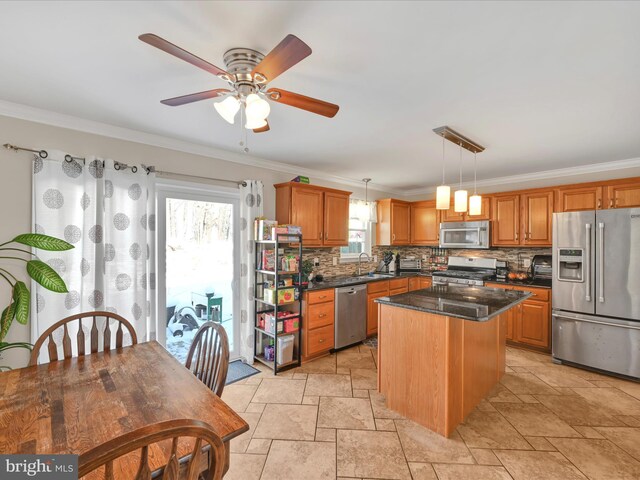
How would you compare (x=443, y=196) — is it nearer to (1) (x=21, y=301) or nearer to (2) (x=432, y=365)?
(2) (x=432, y=365)

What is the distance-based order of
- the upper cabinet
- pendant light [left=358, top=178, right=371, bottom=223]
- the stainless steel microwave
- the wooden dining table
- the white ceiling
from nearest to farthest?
the wooden dining table, the white ceiling, the upper cabinet, the stainless steel microwave, pendant light [left=358, top=178, right=371, bottom=223]

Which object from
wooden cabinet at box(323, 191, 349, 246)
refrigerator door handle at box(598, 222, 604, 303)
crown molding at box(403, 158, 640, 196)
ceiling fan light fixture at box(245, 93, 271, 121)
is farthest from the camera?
wooden cabinet at box(323, 191, 349, 246)

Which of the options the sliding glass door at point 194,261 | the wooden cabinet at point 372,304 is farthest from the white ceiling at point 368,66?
the wooden cabinet at point 372,304

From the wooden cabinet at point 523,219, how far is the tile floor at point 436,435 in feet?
5.86

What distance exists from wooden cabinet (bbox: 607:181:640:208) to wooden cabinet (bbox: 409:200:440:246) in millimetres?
2113

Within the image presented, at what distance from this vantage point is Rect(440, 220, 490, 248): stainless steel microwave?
176 inches

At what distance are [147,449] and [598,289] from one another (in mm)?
4273

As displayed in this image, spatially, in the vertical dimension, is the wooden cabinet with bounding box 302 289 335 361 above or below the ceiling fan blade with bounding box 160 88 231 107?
below

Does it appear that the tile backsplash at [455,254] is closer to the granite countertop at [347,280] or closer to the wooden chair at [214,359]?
the granite countertop at [347,280]

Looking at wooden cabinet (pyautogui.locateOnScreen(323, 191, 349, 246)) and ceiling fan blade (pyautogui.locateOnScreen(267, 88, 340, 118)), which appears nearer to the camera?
ceiling fan blade (pyautogui.locateOnScreen(267, 88, 340, 118))

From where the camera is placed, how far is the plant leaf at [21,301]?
6.33ft

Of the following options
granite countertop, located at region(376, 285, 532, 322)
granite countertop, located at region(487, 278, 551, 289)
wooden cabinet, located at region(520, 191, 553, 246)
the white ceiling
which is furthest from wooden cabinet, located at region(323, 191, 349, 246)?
wooden cabinet, located at region(520, 191, 553, 246)

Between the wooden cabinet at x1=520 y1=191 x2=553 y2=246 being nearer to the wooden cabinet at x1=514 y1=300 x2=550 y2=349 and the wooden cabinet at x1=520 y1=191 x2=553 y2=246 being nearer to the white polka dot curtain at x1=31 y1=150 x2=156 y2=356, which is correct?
the wooden cabinet at x1=514 y1=300 x2=550 y2=349

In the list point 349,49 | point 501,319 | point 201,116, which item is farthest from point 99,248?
point 501,319
